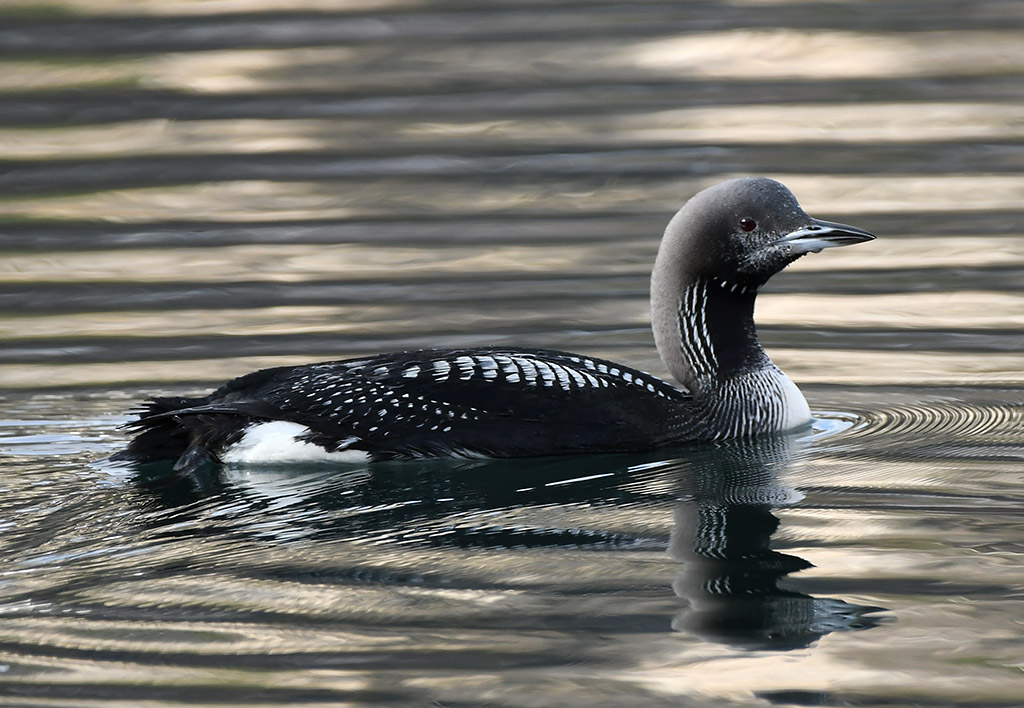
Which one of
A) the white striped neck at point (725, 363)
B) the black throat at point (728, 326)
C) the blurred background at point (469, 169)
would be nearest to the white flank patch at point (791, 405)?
the white striped neck at point (725, 363)

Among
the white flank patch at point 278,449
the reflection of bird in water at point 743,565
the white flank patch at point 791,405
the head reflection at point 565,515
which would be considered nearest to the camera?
the reflection of bird in water at point 743,565

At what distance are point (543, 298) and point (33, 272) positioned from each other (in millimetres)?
2125

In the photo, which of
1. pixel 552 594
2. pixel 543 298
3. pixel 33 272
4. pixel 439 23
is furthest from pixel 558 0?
pixel 552 594

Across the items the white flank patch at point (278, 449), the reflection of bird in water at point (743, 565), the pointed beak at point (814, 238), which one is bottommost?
the reflection of bird in water at point (743, 565)

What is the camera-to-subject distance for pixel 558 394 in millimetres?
5141

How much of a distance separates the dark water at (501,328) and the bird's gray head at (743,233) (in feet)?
1.83

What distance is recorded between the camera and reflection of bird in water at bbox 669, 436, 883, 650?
3678 millimetres

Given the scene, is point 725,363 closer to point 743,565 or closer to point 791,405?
point 791,405

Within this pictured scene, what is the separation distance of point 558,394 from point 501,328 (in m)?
1.46

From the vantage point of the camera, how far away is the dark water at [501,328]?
140 inches

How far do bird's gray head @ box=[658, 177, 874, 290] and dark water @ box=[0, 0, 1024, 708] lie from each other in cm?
56

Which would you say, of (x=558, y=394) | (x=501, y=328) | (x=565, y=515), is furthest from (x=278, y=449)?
(x=501, y=328)

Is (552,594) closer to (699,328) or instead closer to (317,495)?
(317,495)

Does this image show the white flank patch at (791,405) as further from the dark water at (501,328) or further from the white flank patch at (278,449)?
the white flank patch at (278,449)
